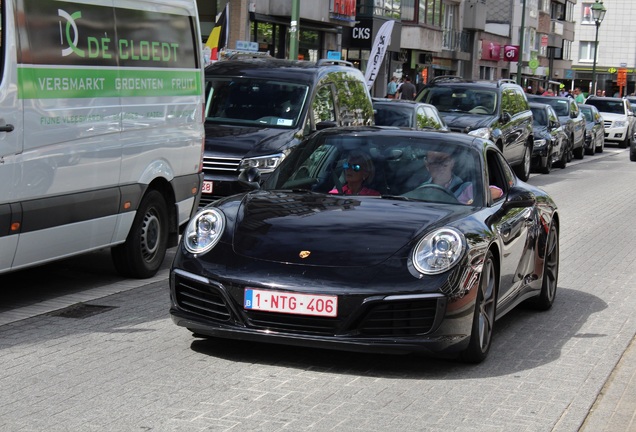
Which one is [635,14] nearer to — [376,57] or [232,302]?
[376,57]

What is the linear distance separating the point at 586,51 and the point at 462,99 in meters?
105

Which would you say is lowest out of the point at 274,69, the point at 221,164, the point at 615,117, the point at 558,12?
the point at 615,117

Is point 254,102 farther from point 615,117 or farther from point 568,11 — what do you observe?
point 568,11

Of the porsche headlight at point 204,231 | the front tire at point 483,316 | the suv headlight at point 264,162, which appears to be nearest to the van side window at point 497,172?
the front tire at point 483,316

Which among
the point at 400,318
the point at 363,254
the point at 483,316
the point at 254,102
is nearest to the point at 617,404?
the point at 483,316

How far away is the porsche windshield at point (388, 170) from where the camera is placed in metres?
8.19

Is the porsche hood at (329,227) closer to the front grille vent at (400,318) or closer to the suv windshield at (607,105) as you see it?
the front grille vent at (400,318)

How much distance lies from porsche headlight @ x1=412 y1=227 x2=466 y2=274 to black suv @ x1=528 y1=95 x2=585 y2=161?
89.0 ft

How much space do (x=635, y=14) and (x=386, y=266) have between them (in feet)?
403

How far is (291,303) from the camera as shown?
6949 mm

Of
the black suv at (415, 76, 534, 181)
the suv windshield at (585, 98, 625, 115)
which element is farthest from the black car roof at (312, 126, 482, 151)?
the suv windshield at (585, 98, 625, 115)

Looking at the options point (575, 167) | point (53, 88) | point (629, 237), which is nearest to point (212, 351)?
point (53, 88)

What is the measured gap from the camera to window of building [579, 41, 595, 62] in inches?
4958

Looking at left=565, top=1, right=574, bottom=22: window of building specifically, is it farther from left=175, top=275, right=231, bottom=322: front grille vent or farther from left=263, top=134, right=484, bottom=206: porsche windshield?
left=175, top=275, right=231, bottom=322: front grille vent
